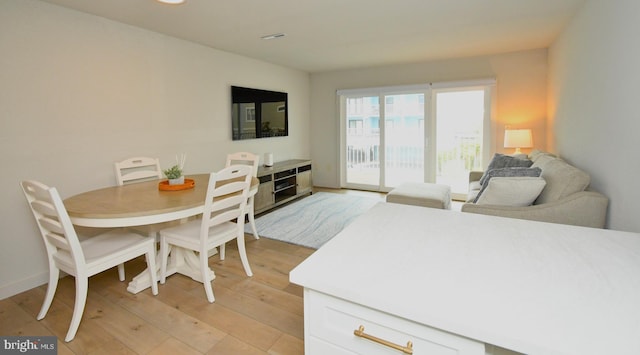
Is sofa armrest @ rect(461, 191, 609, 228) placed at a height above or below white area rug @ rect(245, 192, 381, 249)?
above

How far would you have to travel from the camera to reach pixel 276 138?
5.57m

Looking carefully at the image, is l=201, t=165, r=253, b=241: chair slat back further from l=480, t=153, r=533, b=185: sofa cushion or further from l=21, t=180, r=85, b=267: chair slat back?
l=480, t=153, r=533, b=185: sofa cushion

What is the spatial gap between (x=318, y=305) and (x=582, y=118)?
315cm

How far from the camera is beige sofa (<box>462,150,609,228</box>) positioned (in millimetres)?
2141

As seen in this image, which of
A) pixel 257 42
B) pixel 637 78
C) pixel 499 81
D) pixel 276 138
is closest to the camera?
pixel 637 78

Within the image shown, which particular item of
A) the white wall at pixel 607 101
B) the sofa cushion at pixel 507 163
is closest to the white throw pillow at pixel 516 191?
the white wall at pixel 607 101

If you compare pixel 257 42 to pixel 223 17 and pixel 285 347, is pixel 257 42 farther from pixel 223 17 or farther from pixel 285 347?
pixel 285 347

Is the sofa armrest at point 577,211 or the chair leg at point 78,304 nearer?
the chair leg at point 78,304

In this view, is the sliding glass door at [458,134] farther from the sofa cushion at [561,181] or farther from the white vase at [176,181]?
the white vase at [176,181]

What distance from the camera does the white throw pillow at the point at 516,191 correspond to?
2.44m

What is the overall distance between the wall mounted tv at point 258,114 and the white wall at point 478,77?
1015 millimetres

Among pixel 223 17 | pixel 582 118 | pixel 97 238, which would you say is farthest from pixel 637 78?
pixel 97 238

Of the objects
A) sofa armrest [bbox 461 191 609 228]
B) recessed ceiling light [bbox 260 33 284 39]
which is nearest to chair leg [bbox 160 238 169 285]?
recessed ceiling light [bbox 260 33 284 39]

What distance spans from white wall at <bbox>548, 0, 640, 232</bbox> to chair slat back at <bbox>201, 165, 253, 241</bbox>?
2.47 metres
